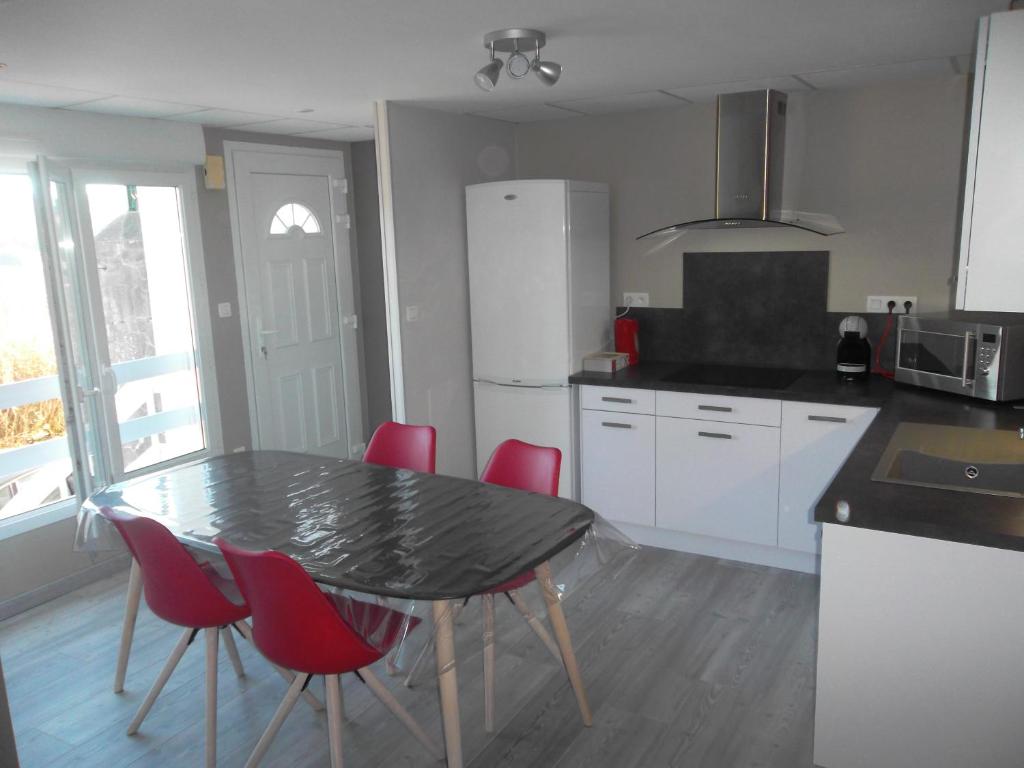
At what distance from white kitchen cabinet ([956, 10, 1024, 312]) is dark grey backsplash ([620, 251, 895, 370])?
1.40 m

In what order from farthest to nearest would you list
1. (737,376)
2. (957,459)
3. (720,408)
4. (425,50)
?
(737,376)
(720,408)
(425,50)
(957,459)

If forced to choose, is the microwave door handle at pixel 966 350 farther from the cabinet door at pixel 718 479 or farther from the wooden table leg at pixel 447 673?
the wooden table leg at pixel 447 673

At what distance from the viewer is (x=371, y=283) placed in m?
5.50

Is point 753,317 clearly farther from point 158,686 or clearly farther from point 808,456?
point 158,686

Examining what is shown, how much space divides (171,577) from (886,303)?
3.48 m

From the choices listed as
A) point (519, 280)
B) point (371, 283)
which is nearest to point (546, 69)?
point (519, 280)

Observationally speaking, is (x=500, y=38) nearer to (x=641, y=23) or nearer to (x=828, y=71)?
(x=641, y=23)

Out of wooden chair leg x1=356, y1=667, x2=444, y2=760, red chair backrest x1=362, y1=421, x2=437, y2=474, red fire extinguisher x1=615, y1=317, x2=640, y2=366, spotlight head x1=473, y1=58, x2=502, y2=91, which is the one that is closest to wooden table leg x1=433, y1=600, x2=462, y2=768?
wooden chair leg x1=356, y1=667, x2=444, y2=760

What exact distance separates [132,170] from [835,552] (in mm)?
3822

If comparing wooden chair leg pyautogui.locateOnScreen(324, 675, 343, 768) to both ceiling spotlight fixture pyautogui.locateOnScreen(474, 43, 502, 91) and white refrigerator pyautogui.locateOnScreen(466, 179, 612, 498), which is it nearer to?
ceiling spotlight fixture pyautogui.locateOnScreen(474, 43, 502, 91)

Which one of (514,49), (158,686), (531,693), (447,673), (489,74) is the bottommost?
(531,693)

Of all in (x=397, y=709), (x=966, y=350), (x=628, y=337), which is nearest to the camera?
(x=397, y=709)

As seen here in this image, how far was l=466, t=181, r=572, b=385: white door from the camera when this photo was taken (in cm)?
412

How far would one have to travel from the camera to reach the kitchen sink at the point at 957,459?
2.52 metres
